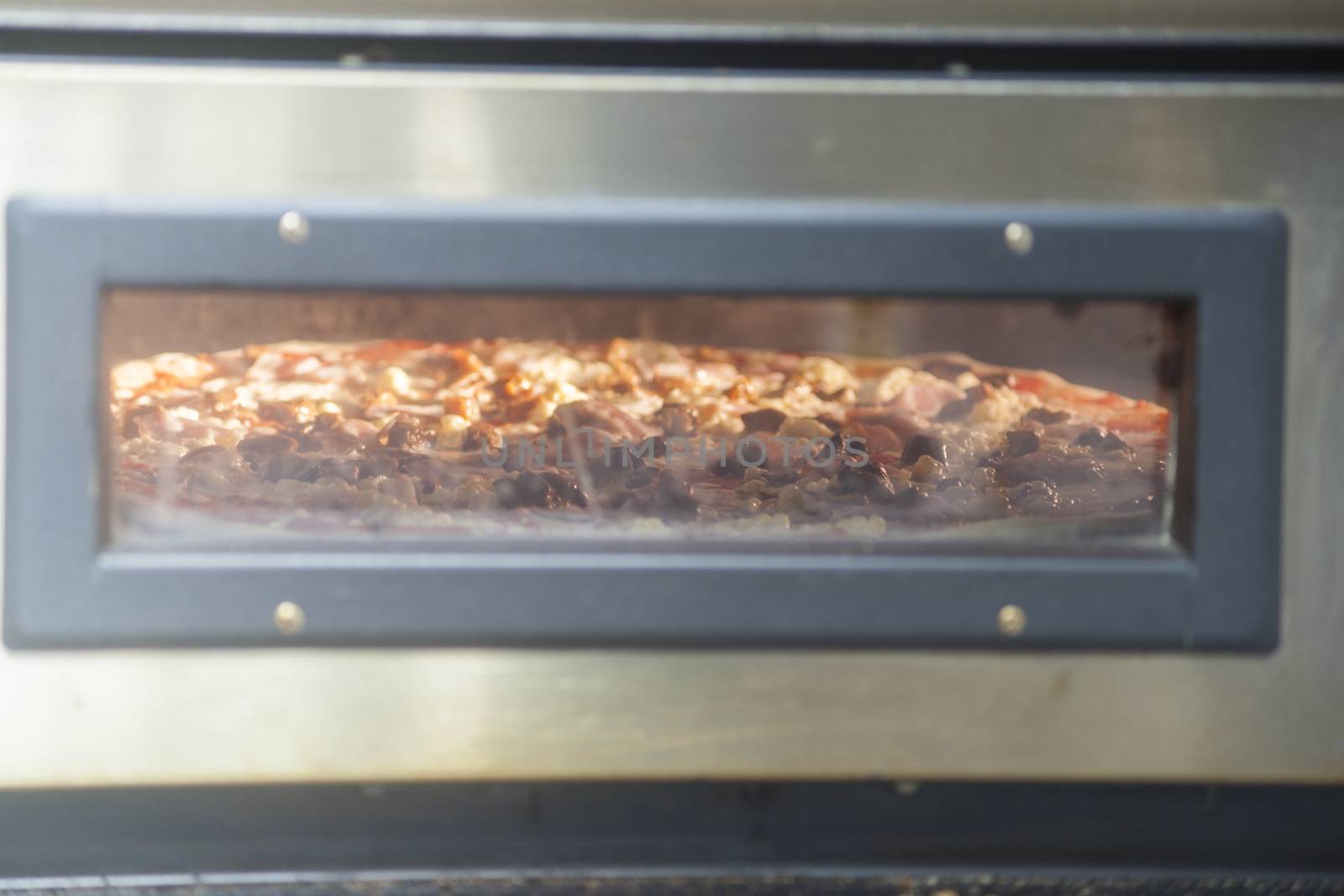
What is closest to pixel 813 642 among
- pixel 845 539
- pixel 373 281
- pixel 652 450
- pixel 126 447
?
pixel 845 539

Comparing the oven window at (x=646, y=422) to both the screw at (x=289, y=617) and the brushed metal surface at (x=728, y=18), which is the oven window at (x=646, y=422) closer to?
the screw at (x=289, y=617)

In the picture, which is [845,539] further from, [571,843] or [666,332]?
[571,843]

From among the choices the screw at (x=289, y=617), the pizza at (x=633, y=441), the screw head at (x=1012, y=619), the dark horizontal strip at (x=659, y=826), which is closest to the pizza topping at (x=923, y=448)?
the pizza at (x=633, y=441)

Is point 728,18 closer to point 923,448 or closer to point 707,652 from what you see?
point 923,448

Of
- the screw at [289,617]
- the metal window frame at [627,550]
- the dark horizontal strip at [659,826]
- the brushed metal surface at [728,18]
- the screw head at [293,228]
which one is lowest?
the dark horizontal strip at [659,826]

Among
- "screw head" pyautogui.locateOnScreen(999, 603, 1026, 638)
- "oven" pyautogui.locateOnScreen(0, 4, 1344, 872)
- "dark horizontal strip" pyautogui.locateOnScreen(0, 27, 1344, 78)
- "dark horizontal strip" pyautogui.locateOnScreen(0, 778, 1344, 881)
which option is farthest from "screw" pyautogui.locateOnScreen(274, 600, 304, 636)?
"screw head" pyautogui.locateOnScreen(999, 603, 1026, 638)

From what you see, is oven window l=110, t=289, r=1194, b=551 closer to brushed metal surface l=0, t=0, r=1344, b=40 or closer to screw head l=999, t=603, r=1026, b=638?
screw head l=999, t=603, r=1026, b=638
